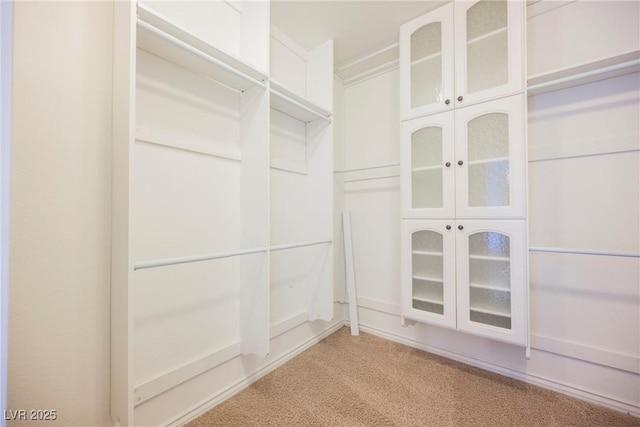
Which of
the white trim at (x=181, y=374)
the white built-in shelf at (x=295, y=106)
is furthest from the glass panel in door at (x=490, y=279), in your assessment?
the white trim at (x=181, y=374)

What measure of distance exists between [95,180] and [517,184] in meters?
2.01

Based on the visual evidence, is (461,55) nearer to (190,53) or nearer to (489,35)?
(489,35)

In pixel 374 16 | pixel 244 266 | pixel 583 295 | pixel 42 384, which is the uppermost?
pixel 374 16

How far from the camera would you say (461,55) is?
155cm

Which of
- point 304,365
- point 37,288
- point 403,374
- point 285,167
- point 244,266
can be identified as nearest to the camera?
point 37,288

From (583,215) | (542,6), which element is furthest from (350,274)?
(542,6)

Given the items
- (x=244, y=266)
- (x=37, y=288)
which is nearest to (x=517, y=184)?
(x=244, y=266)

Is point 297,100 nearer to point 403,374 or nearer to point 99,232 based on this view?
point 99,232

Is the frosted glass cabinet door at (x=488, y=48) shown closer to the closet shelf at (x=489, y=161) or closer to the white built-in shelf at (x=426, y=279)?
the closet shelf at (x=489, y=161)

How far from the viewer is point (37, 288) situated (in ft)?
2.88

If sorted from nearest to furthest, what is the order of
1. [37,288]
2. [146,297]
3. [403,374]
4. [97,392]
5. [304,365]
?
1. [37,288]
2. [97,392]
3. [146,297]
4. [403,374]
5. [304,365]

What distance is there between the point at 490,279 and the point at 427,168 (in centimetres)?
Result: 78

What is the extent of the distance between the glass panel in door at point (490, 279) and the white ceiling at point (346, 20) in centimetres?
155

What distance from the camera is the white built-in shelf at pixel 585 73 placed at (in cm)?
120
